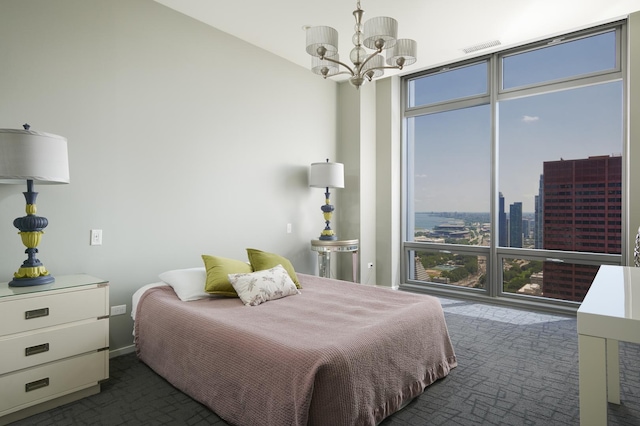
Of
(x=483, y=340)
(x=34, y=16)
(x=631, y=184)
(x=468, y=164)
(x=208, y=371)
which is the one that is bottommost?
(x=483, y=340)

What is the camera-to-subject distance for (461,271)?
4848 mm

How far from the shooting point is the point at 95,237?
2812mm

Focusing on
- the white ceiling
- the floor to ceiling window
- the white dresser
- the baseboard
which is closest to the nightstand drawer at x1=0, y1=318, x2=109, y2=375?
the white dresser

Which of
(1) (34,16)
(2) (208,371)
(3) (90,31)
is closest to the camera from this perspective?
(2) (208,371)

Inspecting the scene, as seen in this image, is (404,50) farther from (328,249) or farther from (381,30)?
(328,249)

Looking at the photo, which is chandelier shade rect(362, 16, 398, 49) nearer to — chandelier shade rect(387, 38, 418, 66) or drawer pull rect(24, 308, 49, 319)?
chandelier shade rect(387, 38, 418, 66)

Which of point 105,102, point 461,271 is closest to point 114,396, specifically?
point 105,102

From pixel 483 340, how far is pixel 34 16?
4.30m

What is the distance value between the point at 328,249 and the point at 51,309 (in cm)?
272

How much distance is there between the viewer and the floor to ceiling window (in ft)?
12.8

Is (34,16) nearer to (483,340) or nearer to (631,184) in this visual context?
(483,340)

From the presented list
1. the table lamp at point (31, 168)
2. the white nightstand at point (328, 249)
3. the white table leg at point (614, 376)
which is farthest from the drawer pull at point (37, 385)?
the white table leg at point (614, 376)

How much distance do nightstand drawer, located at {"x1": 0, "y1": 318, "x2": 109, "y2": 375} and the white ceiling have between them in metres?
2.69

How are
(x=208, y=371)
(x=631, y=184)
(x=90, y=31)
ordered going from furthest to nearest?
(x=631, y=184) < (x=90, y=31) < (x=208, y=371)
